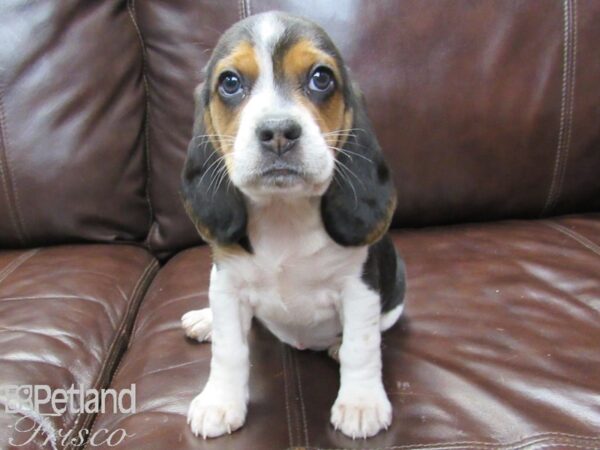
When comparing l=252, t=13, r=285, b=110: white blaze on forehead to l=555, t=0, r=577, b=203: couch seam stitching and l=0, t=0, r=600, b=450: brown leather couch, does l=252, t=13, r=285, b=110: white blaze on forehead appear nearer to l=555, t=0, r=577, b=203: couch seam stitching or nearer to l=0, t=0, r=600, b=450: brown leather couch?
l=0, t=0, r=600, b=450: brown leather couch

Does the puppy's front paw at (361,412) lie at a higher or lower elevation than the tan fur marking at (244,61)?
lower

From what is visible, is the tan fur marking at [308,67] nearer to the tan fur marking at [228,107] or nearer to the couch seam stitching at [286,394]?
the tan fur marking at [228,107]

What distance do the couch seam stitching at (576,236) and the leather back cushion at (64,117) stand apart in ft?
4.48

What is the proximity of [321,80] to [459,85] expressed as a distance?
93cm

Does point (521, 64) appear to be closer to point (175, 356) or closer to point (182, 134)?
point (182, 134)

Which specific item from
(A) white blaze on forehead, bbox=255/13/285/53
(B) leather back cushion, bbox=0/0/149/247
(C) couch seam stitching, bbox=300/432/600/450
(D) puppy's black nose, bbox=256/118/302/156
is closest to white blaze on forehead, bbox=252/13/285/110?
(A) white blaze on forehead, bbox=255/13/285/53

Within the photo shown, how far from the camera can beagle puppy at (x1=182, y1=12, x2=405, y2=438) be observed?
1146mm

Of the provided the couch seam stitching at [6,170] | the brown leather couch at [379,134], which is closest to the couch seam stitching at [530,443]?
the brown leather couch at [379,134]

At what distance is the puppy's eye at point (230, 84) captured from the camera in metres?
1.17

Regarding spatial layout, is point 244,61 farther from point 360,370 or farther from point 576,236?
point 576,236

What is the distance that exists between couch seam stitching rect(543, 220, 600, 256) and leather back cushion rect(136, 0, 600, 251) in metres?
0.11

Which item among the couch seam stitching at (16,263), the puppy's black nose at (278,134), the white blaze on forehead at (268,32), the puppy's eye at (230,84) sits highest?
the white blaze on forehead at (268,32)

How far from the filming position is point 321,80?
46.5 inches

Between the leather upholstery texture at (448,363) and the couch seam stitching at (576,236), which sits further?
the couch seam stitching at (576,236)
